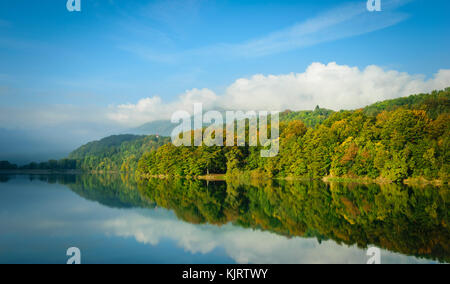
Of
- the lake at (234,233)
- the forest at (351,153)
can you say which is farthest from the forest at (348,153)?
the lake at (234,233)

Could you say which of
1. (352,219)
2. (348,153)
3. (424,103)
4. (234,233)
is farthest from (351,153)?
(234,233)

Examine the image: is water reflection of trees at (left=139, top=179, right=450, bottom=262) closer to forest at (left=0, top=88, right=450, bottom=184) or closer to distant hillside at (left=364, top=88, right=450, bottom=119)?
forest at (left=0, top=88, right=450, bottom=184)

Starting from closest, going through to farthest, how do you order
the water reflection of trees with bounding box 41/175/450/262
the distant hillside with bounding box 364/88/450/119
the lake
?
the lake → the water reflection of trees with bounding box 41/175/450/262 → the distant hillside with bounding box 364/88/450/119

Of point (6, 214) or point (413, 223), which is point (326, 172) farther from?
point (6, 214)

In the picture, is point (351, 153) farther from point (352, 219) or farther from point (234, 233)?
point (234, 233)

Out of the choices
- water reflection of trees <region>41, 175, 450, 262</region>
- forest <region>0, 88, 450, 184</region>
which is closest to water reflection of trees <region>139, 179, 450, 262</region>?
water reflection of trees <region>41, 175, 450, 262</region>

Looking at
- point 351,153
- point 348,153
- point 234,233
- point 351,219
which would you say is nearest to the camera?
point 234,233

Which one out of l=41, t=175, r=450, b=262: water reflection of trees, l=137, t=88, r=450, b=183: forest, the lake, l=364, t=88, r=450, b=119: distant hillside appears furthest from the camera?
l=364, t=88, r=450, b=119: distant hillside

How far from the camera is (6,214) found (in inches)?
655

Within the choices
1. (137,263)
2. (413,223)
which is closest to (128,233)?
(137,263)

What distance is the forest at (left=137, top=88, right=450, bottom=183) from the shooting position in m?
36.0

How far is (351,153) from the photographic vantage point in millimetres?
41656
